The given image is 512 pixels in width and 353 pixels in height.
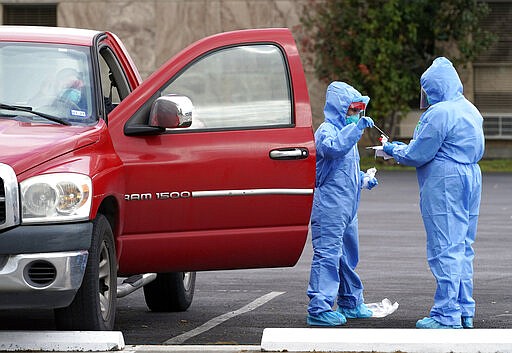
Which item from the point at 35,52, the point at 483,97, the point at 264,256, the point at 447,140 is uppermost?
the point at 35,52

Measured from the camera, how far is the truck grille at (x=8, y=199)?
7.76 metres

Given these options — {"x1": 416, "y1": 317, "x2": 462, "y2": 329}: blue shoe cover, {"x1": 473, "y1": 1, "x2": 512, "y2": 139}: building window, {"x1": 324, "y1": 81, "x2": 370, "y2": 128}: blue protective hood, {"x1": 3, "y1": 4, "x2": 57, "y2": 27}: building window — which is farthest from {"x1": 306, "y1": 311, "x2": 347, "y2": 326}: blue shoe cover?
{"x1": 3, "y1": 4, "x2": 57, "y2": 27}: building window

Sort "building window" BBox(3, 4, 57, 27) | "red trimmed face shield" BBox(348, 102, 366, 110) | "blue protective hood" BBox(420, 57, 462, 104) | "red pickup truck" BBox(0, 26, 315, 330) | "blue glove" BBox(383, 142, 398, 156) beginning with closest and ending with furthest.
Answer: "red pickup truck" BBox(0, 26, 315, 330) < "blue protective hood" BBox(420, 57, 462, 104) < "blue glove" BBox(383, 142, 398, 156) < "red trimmed face shield" BBox(348, 102, 366, 110) < "building window" BBox(3, 4, 57, 27)

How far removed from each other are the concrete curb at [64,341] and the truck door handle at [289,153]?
155 cm

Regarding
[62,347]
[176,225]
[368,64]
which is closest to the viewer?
[62,347]

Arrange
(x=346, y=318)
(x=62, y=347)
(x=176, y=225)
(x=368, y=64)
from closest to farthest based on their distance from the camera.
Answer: (x=62, y=347)
(x=176, y=225)
(x=346, y=318)
(x=368, y=64)

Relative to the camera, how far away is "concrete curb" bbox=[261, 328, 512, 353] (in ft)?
25.8

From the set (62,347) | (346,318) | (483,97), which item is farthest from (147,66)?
(62,347)

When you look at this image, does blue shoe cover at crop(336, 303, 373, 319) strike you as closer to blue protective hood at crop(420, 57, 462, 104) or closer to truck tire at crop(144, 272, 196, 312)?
truck tire at crop(144, 272, 196, 312)

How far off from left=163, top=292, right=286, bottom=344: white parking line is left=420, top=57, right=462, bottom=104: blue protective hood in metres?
2.07

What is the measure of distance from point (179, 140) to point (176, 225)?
512 mm

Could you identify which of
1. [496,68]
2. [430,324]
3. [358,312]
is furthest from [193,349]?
[496,68]

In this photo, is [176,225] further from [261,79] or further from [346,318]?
[346,318]

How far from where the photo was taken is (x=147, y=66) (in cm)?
3238
